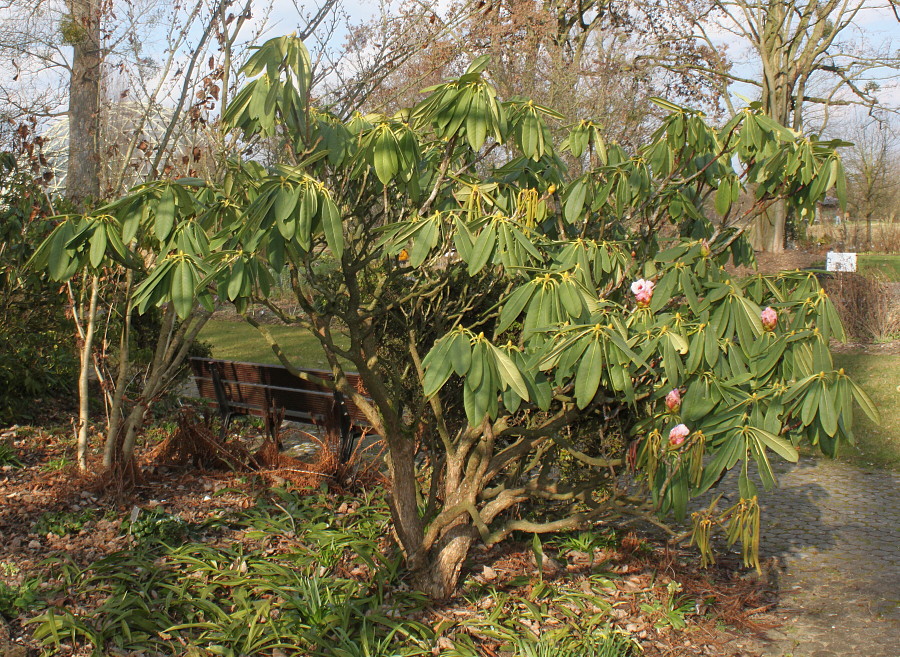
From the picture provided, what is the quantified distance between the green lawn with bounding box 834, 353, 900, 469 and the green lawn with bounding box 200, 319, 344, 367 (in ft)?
21.0

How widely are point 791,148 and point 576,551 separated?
240cm

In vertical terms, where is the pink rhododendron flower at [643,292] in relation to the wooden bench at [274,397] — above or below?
above

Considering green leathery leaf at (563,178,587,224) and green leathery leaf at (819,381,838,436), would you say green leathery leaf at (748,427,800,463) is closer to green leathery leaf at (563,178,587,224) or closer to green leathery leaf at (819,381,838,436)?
green leathery leaf at (819,381,838,436)

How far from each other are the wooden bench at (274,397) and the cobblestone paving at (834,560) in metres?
2.66

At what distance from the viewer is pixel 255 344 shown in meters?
12.2

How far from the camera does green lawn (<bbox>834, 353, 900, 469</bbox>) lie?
662cm

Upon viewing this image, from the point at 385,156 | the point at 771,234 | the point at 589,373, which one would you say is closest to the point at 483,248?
the point at 385,156

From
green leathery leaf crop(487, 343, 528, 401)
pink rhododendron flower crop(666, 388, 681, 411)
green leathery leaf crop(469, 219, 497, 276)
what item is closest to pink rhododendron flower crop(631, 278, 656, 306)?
pink rhododendron flower crop(666, 388, 681, 411)

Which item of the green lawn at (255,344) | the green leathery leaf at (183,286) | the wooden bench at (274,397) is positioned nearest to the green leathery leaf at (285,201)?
the green leathery leaf at (183,286)

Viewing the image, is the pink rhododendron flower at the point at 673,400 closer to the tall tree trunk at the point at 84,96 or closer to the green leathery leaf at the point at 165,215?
the green leathery leaf at the point at 165,215

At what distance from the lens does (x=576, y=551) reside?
4.21 metres

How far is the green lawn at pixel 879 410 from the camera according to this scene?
662cm

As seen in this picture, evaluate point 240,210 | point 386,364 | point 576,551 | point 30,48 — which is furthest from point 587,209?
point 30,48

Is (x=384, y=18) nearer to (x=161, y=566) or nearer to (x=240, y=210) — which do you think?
(x=240, y=210)
